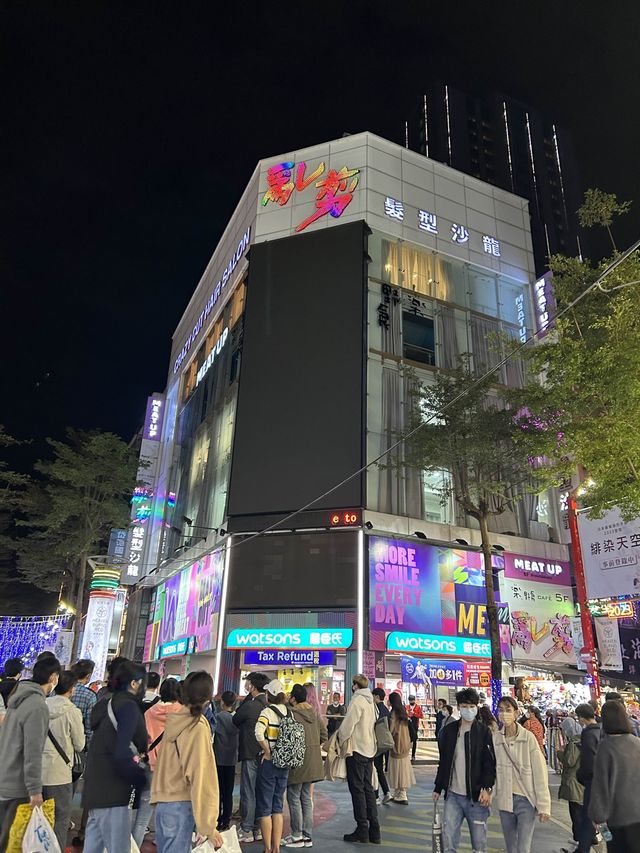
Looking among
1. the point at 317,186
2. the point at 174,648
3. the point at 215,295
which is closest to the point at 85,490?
the point at 174,648

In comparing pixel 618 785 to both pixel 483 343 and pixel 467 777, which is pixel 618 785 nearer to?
pixel 467 777

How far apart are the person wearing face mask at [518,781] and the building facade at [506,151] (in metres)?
67.2

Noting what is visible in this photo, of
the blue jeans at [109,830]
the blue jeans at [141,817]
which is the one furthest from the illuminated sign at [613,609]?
the blue jeans at [109,830]

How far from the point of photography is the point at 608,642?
13.5m

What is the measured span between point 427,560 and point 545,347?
9.90 m

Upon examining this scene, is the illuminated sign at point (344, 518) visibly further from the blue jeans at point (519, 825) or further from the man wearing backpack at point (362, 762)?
the blue jeans at point (519, 825)

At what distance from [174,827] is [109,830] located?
1.53 ft

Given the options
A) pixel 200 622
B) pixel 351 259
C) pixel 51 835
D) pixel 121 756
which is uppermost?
pixel 351 259

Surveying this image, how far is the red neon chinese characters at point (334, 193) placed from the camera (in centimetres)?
2489

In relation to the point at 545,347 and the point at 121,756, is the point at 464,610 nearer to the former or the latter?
the point at 545,347

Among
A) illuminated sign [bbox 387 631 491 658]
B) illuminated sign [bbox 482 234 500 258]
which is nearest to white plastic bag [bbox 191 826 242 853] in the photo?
illuminated sign [bbox 387 631 491 658]

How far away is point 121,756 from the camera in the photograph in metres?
3.69

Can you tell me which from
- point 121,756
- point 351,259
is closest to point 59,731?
point 121,756

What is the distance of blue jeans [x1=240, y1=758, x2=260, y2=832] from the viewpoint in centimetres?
672
